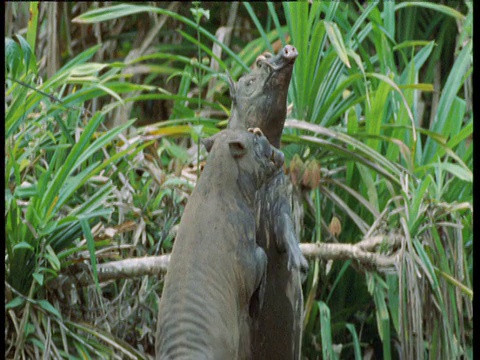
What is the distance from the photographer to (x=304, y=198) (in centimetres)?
410

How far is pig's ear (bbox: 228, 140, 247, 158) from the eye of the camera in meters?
2.32

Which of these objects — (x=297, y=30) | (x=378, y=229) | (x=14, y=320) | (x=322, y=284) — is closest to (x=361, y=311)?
(x=322, y=284)

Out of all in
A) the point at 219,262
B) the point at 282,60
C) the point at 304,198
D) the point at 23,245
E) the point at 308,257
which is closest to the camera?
the point at 219,262

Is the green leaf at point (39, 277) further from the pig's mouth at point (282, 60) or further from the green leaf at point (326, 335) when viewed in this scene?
the pig's mouth at point (282, 60)

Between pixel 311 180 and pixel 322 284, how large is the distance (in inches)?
24.8

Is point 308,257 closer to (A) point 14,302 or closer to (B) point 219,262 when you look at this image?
(A) point 14,302

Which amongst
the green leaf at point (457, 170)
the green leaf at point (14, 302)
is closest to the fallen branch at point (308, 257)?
the green leaf at point (14, 302)

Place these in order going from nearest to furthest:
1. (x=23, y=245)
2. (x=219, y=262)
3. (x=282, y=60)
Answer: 1. (x=219, y=262)
2. (x=282, y=60)
3. (x=23, y=245)

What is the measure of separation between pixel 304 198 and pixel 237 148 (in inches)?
70.9

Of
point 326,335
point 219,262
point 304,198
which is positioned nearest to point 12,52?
point 304,198

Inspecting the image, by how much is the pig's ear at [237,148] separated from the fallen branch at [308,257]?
128cm

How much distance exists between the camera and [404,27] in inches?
224

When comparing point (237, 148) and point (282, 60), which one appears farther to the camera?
point (282, 60)

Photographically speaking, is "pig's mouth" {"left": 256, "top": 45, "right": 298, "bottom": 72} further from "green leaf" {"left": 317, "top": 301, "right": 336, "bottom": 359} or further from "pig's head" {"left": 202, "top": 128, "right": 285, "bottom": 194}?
"green leaf" {"left": 317, "top": 301, "right": 336, "bottom": 359}
